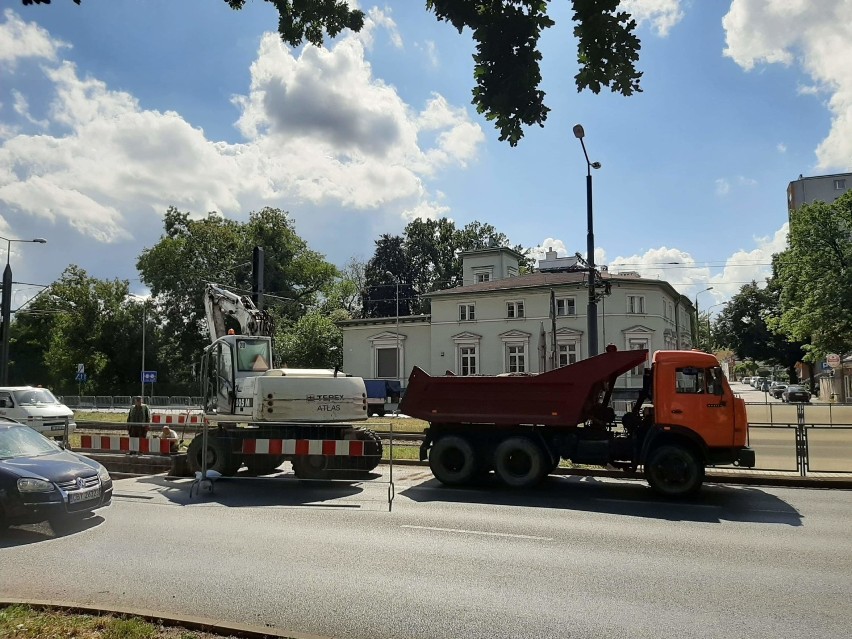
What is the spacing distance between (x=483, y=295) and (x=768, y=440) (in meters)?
38.4

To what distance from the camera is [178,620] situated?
17.4 ft

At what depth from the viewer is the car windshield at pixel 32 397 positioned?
2231cm

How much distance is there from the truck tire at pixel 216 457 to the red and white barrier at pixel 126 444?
Answer: 53 cm

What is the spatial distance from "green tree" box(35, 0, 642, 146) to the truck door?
839cm

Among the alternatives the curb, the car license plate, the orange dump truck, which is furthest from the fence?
the curb

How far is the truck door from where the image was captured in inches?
470

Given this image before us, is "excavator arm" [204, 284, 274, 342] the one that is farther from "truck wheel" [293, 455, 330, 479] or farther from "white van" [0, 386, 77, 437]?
"white van" [0, 386, 77, 437]

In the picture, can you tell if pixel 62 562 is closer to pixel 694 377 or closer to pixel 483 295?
pixel 694 377

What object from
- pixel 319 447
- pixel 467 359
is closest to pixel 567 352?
pixel 467 359

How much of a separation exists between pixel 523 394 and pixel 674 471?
2.98m

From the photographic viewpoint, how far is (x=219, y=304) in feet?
55.4

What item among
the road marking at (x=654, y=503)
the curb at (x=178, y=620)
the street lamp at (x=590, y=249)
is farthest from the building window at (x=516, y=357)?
the curb at (x=178, y=620)

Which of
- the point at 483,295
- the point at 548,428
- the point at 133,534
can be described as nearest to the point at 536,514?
the point at 548,428

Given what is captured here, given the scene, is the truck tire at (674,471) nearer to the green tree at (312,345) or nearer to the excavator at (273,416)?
the excavator at (273,416)
